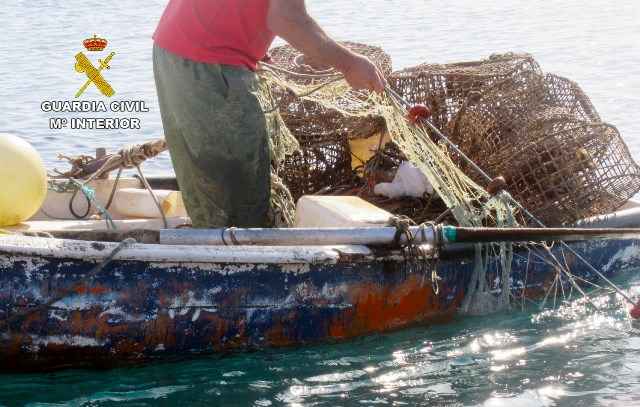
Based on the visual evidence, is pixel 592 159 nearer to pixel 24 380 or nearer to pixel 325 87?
pixel 325 87

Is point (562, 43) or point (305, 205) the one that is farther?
point (562, 43)

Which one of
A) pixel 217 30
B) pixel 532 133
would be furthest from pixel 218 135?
pixel 532 133

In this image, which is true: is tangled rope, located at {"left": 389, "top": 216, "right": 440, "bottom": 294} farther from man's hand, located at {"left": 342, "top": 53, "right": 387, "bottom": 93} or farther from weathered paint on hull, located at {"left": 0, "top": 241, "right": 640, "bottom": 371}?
man's hand, located at {"left": 342, "top": 53, "right": 387, "bottom": 93}

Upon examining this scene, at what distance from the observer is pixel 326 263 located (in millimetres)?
5113

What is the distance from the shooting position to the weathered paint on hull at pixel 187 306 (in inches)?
190

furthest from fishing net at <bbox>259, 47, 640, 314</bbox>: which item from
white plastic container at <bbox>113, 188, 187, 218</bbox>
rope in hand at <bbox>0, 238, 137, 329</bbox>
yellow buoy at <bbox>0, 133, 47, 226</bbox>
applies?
rope in hand at <bbox>0, 238, 137, 329</bbox>

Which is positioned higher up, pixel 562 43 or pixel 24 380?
pixel 562 43

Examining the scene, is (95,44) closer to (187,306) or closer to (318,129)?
(318,129)

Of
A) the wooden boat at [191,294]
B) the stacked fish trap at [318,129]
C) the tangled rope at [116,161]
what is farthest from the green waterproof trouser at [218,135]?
the stacked fish trap at [318,129]

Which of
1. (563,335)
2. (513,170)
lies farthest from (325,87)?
(563,335)

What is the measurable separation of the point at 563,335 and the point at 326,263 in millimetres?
1671

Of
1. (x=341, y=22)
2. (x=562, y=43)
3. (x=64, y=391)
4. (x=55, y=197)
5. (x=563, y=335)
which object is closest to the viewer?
(x=64, y=391)

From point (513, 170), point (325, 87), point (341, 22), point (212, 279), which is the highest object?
point (341, 22)

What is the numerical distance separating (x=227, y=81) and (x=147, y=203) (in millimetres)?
1739
